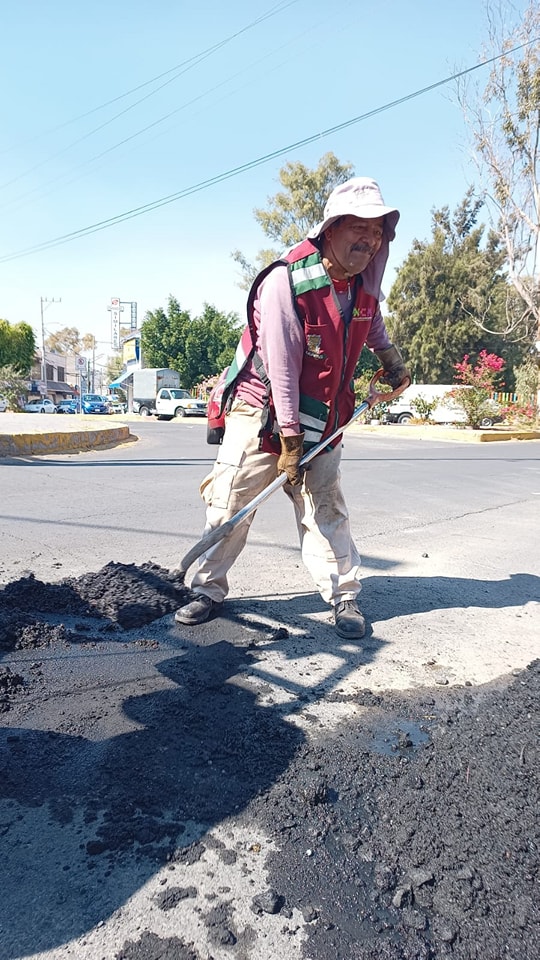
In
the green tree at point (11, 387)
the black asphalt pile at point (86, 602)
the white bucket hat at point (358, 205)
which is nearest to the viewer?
the white bucket hat at point (358, 205)

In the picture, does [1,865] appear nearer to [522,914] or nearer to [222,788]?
[222,788]

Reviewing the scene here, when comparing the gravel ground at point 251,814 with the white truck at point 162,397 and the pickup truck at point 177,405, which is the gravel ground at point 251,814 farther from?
the pickup truck at point 177,405

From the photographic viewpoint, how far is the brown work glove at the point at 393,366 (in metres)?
3.45

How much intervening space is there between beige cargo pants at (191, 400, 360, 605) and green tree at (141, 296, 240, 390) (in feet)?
136

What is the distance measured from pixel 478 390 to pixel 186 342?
25.8 meters

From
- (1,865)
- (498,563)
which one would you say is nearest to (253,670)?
(1,865)

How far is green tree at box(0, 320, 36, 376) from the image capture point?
48.4 m

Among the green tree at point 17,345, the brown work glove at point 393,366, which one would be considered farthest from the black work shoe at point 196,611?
the green tree at point 17,345

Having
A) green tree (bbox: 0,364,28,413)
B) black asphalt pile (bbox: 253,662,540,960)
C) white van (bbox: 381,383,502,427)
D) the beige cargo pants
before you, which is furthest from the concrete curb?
green tree (bbox: 0,364,28,413)

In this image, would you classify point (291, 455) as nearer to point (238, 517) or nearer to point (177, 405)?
point (238, 517)

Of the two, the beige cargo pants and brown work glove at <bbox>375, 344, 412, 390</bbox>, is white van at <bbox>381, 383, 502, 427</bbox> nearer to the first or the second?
brown work glove at <bbox>375, 344, 412, 390</bbox>

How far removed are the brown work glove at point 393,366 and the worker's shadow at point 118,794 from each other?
1.91 metres

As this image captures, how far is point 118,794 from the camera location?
175 centimetres

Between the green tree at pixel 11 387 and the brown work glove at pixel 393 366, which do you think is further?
the green tree at pixel 11 387
